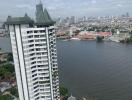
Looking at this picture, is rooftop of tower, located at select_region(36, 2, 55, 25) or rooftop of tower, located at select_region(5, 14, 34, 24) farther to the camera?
rooftop of tower, located at select_region(36, 2, 55, 25)

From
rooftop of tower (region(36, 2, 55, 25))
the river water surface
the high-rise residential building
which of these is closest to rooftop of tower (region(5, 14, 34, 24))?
the high-rise residential building

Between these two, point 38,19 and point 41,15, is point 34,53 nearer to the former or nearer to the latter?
point 38,19

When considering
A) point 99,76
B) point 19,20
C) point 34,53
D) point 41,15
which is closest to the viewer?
point 19,20

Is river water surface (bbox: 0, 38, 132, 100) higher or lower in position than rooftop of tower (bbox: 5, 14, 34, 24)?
lower

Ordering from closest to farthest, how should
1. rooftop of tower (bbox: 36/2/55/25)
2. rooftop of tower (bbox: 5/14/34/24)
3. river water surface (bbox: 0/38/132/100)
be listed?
1. rooftop of tower (bbox: 5/14/34/24)
2. rooftop of tower (bbox: 36/2/55/25)
3. river water surface (bbox: 0/38/132/100)

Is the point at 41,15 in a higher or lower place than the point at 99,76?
higher

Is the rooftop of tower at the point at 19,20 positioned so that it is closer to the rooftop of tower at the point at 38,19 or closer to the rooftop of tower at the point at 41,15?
the rooftop of tower at the point at 38,19

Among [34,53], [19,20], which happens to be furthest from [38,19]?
[34,53]

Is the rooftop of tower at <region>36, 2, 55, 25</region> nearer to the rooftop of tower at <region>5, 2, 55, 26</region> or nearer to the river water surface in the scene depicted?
the rooftop of tower at <region>5, 2, 55, 26</region>
